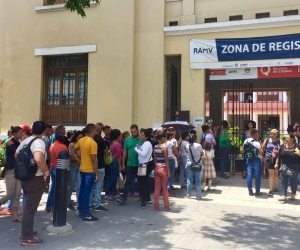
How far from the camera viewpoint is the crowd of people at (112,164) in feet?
16.2

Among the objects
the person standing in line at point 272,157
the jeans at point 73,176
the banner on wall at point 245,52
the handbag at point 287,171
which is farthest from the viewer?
the banner on wall at point 245,52

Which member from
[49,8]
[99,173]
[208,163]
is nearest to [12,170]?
[99,173]

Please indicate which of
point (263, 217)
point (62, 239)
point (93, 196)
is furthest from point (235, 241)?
point (93, 196)

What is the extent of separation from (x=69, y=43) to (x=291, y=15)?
771cm

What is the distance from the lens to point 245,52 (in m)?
10.3

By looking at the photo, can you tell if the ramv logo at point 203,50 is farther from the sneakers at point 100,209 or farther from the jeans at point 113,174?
the sneakers at point 100,209

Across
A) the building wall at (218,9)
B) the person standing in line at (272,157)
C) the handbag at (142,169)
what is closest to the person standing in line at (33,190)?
the handbag at (142,169)

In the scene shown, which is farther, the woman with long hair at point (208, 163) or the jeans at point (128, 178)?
the woman with long hair at point (208, 163)

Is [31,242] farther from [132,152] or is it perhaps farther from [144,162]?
[132,152]

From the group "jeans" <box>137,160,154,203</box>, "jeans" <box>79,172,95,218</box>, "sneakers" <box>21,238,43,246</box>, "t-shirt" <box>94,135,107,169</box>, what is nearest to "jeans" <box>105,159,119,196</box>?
"jeans" <box>137,160,154,203</box>

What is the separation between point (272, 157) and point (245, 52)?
381 centimetres

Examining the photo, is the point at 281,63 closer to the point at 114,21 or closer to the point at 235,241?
the point at 114,21

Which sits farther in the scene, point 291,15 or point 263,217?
point 291,15

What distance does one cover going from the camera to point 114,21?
11.6m
